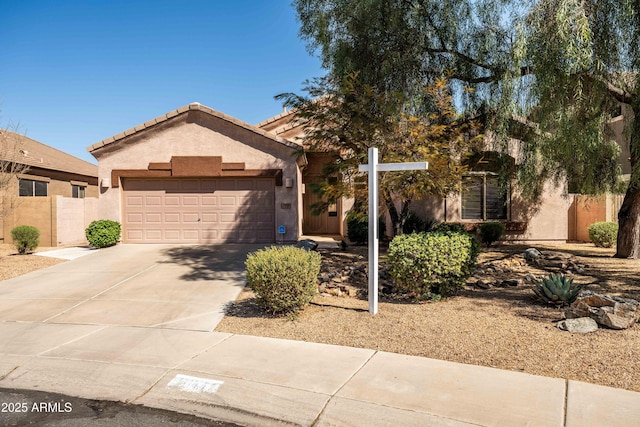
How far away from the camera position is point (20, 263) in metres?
12.2

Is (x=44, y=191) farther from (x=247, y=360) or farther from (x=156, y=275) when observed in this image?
(x=247, y=360)

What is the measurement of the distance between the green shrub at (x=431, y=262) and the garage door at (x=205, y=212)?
804cm

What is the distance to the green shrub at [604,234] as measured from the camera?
15703 mm

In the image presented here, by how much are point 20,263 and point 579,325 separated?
44.1 feet

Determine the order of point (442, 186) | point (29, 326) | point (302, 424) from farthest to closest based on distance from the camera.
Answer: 1. point (442, 186)
2. point (29, 326)
3. point (302, 424)

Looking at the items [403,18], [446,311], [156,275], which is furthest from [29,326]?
[403,18]

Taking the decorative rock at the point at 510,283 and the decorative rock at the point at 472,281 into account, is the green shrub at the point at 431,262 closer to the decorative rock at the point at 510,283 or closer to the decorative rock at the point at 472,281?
the decorative rock at the point at 472,281

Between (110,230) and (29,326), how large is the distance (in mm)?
7979

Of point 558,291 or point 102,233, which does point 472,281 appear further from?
point 102,233

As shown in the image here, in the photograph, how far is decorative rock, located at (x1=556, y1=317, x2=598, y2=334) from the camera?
5.89m

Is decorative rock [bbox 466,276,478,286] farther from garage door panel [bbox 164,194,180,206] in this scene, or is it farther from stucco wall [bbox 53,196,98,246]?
stucco wall [bbox 53,196,98,246]

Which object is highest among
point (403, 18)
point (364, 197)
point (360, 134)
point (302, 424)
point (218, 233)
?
point (403, 18)

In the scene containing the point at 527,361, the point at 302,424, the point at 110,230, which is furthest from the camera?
the point at 110,230

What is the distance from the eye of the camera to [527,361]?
5.05 metres
